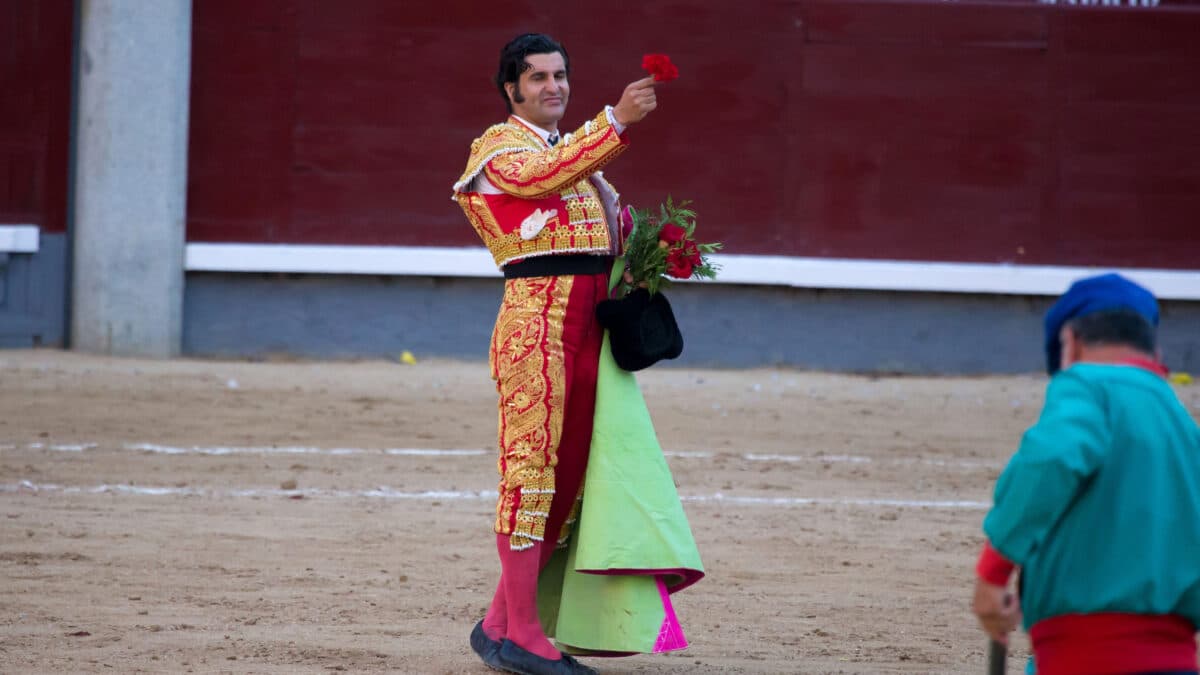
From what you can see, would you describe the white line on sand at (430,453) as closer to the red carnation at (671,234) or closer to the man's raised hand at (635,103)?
the red carnation at (671,234)

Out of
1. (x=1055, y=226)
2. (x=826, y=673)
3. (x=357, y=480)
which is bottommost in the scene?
(x=826, y=673)

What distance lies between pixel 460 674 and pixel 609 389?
0.78m

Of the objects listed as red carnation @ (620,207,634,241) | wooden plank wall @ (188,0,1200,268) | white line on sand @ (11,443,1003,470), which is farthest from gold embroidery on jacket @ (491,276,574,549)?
wooden plank wall @ (188,0,1200,268)

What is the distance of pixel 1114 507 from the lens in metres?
2.37

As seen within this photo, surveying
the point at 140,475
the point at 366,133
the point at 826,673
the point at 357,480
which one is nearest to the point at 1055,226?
the point at 366,133

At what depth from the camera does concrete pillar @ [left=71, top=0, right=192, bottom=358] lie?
31.6 ft

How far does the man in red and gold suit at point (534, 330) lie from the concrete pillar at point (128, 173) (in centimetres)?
632

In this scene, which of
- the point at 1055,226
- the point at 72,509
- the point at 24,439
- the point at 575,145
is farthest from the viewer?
the point at 1055,226

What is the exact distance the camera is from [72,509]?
5.77 meters

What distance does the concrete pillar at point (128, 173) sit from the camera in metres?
9.63

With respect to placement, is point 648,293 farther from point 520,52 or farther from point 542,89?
point 520,52

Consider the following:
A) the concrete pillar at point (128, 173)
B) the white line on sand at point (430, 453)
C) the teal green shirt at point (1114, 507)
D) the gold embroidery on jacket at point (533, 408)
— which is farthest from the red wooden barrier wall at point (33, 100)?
the teal green shirt at point (1114, 507)

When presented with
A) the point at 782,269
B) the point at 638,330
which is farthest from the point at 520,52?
the point at 782,269

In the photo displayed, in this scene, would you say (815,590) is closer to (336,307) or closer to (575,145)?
(575,145)
